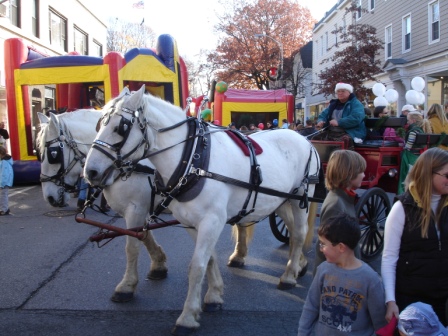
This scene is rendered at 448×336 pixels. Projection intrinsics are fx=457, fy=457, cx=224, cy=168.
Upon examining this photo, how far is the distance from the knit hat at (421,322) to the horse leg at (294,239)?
2740 millimetres

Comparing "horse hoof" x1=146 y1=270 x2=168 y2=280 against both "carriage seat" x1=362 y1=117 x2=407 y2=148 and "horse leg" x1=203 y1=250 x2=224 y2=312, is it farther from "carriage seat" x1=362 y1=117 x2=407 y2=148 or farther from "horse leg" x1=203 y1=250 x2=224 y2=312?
"carriage seat" x1=362 y1=117 x2=407 y2=148

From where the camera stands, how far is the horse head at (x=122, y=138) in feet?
11.3

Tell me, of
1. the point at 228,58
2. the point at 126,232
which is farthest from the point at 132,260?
the point at 228,58

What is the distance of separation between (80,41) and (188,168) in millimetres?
24350

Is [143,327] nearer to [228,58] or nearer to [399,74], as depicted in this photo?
[399,74]

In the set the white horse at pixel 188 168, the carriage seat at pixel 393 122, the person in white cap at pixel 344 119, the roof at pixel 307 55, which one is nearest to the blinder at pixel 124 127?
the white horse at pixel 188 168

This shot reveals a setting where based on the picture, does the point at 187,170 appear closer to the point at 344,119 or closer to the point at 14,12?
the point at 344,119

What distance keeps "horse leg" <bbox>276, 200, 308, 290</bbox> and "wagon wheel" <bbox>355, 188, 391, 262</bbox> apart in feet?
2.51

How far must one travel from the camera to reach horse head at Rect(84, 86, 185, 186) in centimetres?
345

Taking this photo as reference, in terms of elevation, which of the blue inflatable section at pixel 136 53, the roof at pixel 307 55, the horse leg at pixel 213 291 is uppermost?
the roof at pixel 307 55

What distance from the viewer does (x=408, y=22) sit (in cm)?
2184

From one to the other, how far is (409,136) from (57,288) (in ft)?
15.9

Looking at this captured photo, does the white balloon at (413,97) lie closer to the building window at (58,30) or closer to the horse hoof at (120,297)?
the horse hoof at (120,297)

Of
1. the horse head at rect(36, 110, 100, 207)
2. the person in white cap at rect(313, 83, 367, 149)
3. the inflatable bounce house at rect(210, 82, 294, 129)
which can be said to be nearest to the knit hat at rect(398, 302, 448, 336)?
the horse head at rect(36, 110, 100, 207)
